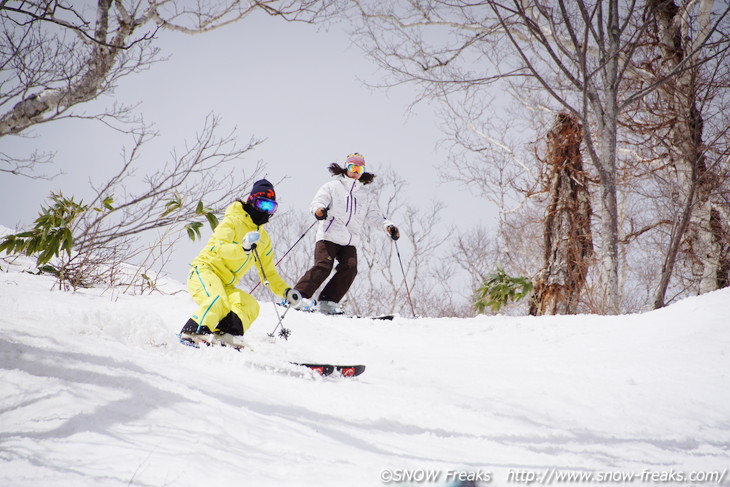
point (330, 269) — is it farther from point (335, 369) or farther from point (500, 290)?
point (335, 369)

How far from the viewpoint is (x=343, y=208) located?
6191 mm

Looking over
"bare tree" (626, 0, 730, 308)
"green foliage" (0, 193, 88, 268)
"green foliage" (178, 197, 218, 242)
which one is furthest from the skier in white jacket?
"bare tree" (626, 0, 730, 308)

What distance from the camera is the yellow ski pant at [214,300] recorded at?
3.25m

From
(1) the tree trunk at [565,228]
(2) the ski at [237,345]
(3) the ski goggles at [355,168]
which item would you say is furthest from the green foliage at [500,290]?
(2) the ski at [237,345]

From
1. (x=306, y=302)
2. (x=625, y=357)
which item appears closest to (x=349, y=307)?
(x=306, y=302)

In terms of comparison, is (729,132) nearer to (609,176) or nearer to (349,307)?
(609,176)

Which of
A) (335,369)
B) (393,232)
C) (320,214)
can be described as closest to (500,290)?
(393,232)

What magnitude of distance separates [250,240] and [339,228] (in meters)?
2.67

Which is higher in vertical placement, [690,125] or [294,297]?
[690,125]

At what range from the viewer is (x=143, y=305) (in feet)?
13.8

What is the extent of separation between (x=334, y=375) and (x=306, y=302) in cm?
237

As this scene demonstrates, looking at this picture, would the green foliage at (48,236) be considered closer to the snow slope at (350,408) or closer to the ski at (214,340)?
the snow slope at (350,408)

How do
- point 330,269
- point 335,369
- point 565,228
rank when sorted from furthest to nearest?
point 565,228, point 330,269, point 335,369

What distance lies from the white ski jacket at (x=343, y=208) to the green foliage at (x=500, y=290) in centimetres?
214
